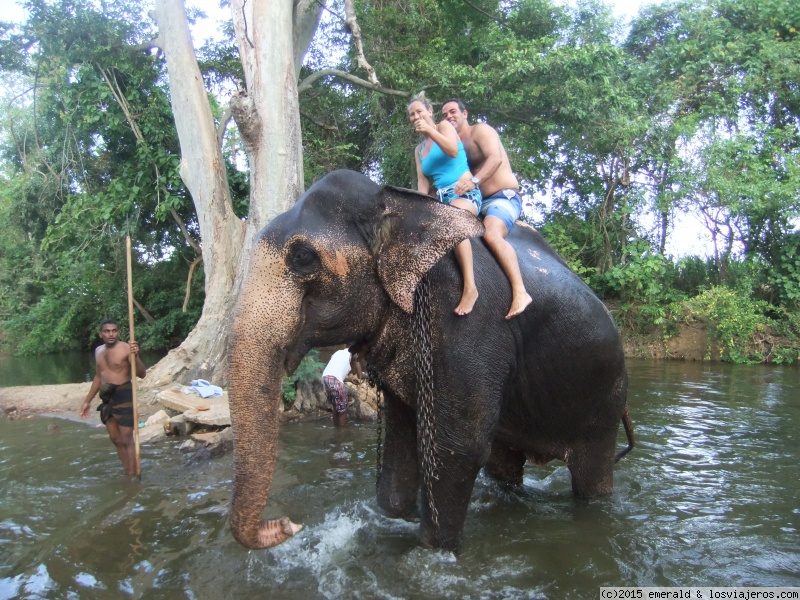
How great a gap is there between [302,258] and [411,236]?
0.56m

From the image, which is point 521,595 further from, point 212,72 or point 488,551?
point 212,72

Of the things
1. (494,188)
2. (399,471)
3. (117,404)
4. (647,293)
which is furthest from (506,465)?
(647,293)

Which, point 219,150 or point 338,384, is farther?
point 219,150

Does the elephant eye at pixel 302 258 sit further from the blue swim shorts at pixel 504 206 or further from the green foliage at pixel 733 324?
the green foliage at pixel 733 324

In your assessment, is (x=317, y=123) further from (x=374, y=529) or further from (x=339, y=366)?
(x=374, y=529)

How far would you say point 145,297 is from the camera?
17.6 metres

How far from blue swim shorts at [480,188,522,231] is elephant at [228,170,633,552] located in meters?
0.19

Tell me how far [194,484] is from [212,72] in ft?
37.9

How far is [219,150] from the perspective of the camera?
9695mm

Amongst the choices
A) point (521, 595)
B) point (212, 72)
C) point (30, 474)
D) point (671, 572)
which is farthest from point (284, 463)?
point (212, 72)

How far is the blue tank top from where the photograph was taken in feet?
12.0

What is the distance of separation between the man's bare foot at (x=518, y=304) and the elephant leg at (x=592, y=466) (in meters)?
1.32

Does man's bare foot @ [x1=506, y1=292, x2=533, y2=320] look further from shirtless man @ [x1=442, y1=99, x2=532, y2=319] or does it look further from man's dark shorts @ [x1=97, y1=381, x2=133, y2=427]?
man's dark shorts @ [x1=97, y1=381, x2=133, y2=427]

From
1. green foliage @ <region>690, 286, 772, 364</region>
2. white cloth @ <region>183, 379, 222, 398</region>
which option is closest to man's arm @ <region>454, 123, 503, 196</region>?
white cloth @ <region>183, 379, 222, 398</region>
